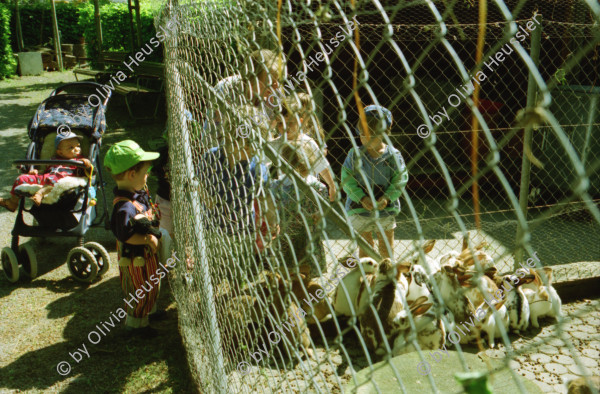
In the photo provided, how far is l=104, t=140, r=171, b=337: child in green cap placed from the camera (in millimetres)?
3256

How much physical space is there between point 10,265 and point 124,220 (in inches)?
69.1

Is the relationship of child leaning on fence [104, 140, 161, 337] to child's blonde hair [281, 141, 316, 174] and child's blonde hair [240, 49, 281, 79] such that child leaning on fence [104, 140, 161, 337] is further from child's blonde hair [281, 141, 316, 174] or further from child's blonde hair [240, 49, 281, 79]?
child's blonde hair [240, 49, 281, 79]

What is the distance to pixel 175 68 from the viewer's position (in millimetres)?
Answer: 3455

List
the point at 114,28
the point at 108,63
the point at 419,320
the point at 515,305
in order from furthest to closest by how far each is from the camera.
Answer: the point at 114,28 → the point at 108,63 → the point at 515,305 → the point at 419,320

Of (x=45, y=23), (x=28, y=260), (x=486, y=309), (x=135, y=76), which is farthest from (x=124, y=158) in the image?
(x=45, y=23)

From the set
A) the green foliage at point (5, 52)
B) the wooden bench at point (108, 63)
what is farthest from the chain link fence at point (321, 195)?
the green foliage at point (5, 52)

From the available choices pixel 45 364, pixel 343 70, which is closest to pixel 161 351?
pixel 45 364

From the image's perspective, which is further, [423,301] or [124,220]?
[124,220]

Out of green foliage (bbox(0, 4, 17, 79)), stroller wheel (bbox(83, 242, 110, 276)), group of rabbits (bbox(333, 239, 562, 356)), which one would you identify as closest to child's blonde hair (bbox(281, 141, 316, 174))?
group of rabbits (bbox(333, 239, 562, 356))

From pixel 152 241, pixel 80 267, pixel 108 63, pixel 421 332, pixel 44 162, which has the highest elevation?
pixel 108 63

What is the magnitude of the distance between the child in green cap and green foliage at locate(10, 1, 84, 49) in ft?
69.1

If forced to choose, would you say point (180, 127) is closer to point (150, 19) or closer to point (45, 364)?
point (45, 364)

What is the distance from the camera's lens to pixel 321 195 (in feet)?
9.97

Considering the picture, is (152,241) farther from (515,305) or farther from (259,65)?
(515,305)
